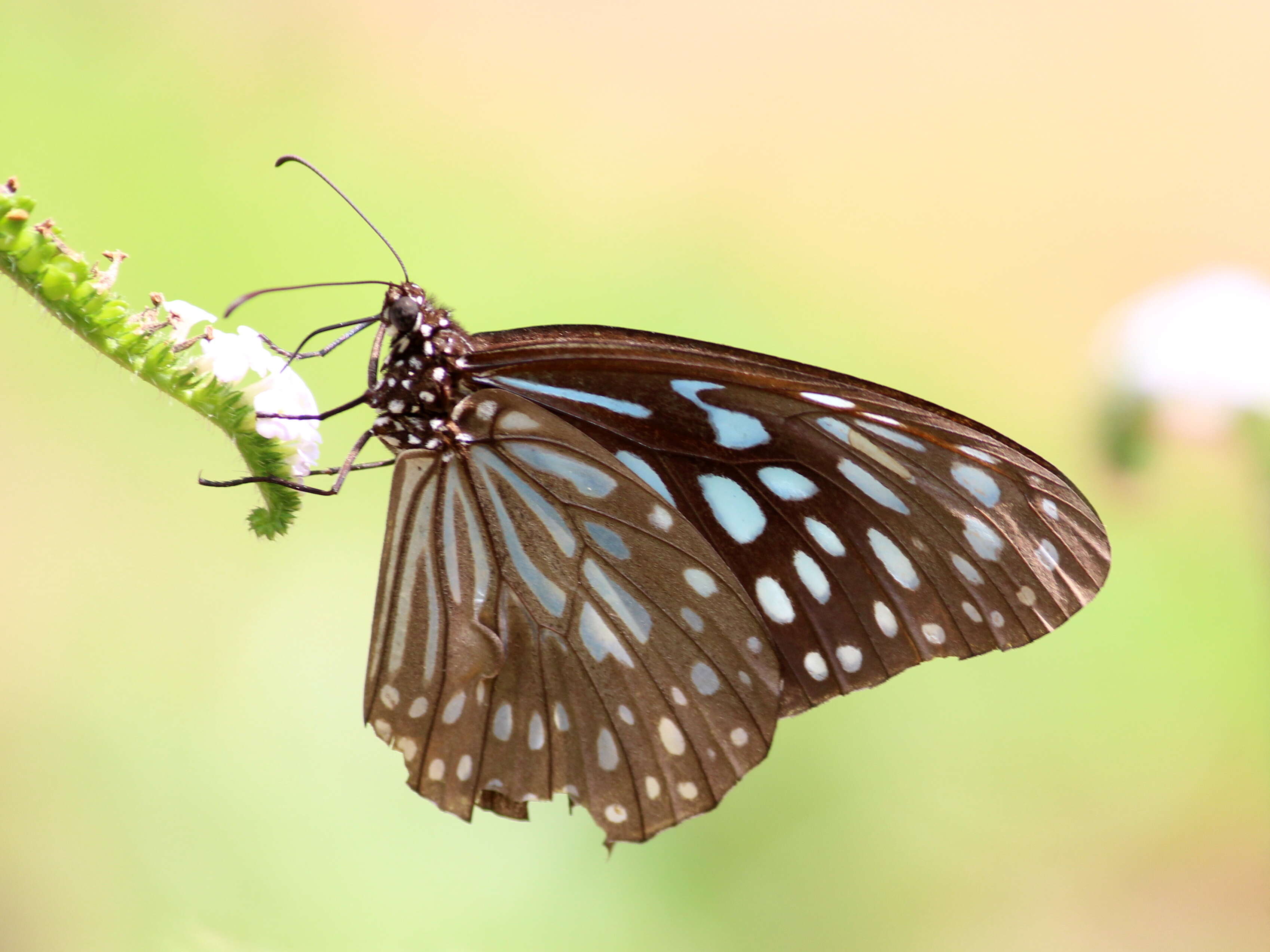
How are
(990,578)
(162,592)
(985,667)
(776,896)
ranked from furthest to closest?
(985,667) < (162,592) < (776,896) < (990,578)

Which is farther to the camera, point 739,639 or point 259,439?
point 739,639

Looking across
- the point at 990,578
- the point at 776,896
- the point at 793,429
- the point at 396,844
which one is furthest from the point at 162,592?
the point at 990,578

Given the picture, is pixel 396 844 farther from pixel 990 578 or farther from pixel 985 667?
pixel 985 667

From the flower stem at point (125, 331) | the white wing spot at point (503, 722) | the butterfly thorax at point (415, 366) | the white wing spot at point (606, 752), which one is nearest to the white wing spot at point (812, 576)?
the white wing spot at point (606, 752)

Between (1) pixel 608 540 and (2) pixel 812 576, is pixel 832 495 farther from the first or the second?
(1) pixel 608 540

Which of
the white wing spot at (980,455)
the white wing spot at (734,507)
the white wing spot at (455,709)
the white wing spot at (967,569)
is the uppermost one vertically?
the white wing spot at (980,455)

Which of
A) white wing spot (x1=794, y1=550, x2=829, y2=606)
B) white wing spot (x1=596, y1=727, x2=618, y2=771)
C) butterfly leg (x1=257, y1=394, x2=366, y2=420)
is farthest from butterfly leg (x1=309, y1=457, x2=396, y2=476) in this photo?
white wing spot (x1=794, y1=550, x2=829, y2=606)

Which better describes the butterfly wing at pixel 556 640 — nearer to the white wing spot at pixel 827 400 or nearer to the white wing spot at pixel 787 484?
the white wing spot at pixel 787 484

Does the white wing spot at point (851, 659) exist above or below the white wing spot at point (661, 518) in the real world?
below
